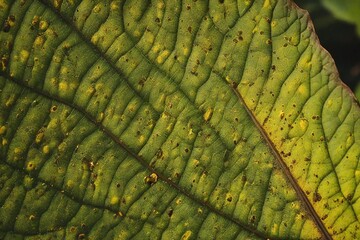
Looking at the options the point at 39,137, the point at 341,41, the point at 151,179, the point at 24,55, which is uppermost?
the point at 24,55

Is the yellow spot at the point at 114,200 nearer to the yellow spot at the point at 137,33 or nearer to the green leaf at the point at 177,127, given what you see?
the green leaf at the point at 177,127

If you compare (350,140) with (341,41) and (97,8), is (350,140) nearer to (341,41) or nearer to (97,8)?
(97,8)

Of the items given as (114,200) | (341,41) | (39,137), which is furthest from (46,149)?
(341,41)

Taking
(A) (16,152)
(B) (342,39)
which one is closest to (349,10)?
(B) (342,39)

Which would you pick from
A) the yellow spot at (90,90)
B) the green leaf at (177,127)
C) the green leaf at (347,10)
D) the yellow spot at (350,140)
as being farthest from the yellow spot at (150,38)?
the green leaf at (347,10)

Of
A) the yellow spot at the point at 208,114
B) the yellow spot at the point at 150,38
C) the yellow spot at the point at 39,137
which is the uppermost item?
the yellow spot at the point at 150,38

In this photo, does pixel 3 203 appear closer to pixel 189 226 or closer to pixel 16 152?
pixel 16 152
